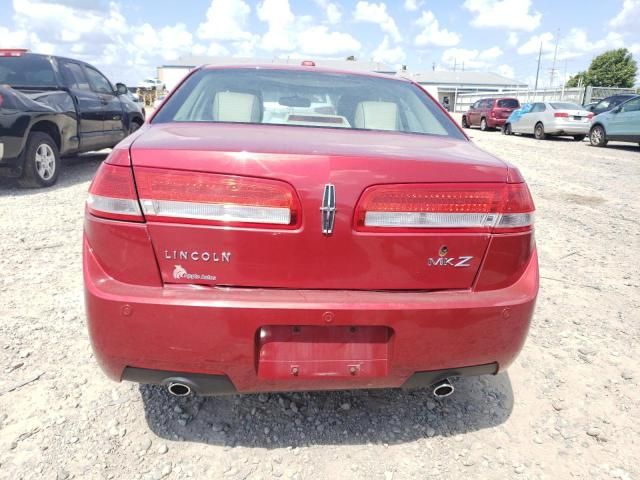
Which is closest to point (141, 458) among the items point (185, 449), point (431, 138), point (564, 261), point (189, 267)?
point (185, 449)

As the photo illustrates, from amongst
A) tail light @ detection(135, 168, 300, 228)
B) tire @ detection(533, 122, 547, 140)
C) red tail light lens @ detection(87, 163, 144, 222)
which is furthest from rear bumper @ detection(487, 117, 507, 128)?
red tail light lens @ detection(87, 163, 144, 222)

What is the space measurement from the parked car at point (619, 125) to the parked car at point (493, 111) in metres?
6.55

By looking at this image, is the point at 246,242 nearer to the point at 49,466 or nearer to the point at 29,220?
the point at 49,466

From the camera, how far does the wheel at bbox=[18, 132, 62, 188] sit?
20.0ft

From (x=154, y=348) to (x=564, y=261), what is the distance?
157 inches

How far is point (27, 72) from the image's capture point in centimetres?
692

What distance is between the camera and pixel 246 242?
1.68 meters

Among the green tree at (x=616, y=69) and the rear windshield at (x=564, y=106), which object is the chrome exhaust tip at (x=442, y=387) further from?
the green tree at (x=616, y=69)

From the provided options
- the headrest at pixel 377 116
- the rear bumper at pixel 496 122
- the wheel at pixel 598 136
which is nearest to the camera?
the headrest at pixel 377 116

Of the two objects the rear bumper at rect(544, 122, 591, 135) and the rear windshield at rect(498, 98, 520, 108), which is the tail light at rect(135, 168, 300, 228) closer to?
the rear bumper at rect(544, 122, 591, 135)

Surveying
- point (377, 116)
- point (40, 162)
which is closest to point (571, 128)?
point (40, 162)

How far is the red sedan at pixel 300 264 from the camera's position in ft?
5.45

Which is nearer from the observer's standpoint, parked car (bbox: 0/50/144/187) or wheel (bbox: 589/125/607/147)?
parked car (bbox: 0/50/144/187)

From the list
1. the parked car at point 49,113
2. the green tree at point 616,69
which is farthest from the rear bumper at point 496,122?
the green tree at point 616,69
